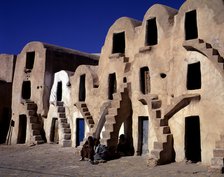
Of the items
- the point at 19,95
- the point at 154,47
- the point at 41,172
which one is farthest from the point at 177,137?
the point at 19,95

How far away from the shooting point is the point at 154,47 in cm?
1742

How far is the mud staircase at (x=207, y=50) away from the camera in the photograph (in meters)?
13.2

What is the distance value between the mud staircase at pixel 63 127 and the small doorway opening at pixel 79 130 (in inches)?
26.2

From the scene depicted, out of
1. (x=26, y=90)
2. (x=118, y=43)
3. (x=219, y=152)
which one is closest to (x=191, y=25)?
(x=118, y=43)

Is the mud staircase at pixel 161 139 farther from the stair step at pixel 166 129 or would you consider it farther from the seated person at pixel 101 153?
the seated person at pixel 101 153

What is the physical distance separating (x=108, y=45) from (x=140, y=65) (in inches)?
166

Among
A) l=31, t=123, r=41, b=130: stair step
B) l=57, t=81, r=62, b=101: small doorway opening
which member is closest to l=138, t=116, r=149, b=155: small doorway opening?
l=57, t=81, r=62, b=101: small doorway opening

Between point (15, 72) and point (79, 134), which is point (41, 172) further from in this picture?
point (15, 72)

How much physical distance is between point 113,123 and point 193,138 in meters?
4.25

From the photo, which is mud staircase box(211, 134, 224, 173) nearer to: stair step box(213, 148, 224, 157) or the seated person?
stair step box(213, 148, 224, 157)

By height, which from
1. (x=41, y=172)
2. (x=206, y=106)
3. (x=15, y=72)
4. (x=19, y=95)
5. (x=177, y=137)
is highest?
(x=15, y=72)

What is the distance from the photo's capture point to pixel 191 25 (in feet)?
52.6

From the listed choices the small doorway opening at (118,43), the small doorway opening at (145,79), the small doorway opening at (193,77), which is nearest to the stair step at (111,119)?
the small doorway opening at (145,79)

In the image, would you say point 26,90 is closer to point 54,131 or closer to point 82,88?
point 54,131
